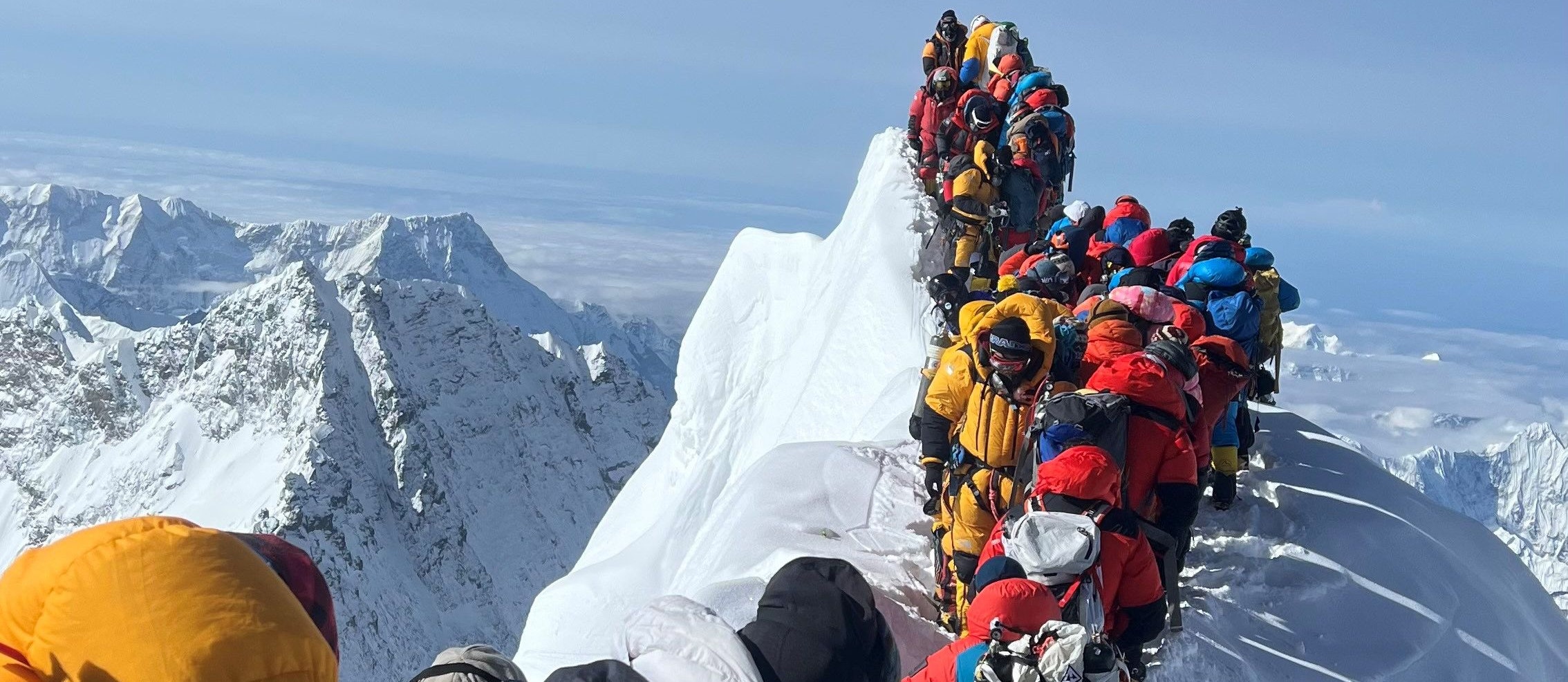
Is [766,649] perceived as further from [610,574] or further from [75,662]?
[610,574]

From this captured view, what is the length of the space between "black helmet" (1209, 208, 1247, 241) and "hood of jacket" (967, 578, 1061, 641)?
6.38 meters

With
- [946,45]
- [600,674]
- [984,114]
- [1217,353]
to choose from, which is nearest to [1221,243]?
[1217,353]

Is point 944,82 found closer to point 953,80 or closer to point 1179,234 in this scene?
point 953,80

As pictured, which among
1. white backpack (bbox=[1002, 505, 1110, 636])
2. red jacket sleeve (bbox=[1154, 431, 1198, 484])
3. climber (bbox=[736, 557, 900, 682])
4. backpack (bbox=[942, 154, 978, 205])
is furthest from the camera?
backpack (bbox=[942, 154, 978, 205])

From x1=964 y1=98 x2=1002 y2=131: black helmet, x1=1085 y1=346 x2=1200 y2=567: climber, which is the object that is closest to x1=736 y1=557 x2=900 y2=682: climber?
x1=1085 y1=346 x2=1200 y2=567: climber

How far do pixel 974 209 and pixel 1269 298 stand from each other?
4.51 m

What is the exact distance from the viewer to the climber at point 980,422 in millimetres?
6555

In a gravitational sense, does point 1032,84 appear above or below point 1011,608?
above

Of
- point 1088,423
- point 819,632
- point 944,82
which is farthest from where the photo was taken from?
point 944,82

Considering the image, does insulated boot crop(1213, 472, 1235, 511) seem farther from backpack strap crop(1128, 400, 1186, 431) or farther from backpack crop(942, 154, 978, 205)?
backpack crop(942, 154, 978, 205)

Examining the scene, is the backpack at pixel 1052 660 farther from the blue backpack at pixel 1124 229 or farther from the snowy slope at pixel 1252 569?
the blue backpack at pixel 1124 229

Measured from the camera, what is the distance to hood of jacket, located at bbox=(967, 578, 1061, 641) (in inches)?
180

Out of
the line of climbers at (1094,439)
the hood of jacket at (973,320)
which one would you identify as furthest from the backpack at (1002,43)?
the hood of jacket at (973,320)

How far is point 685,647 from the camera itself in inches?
159
